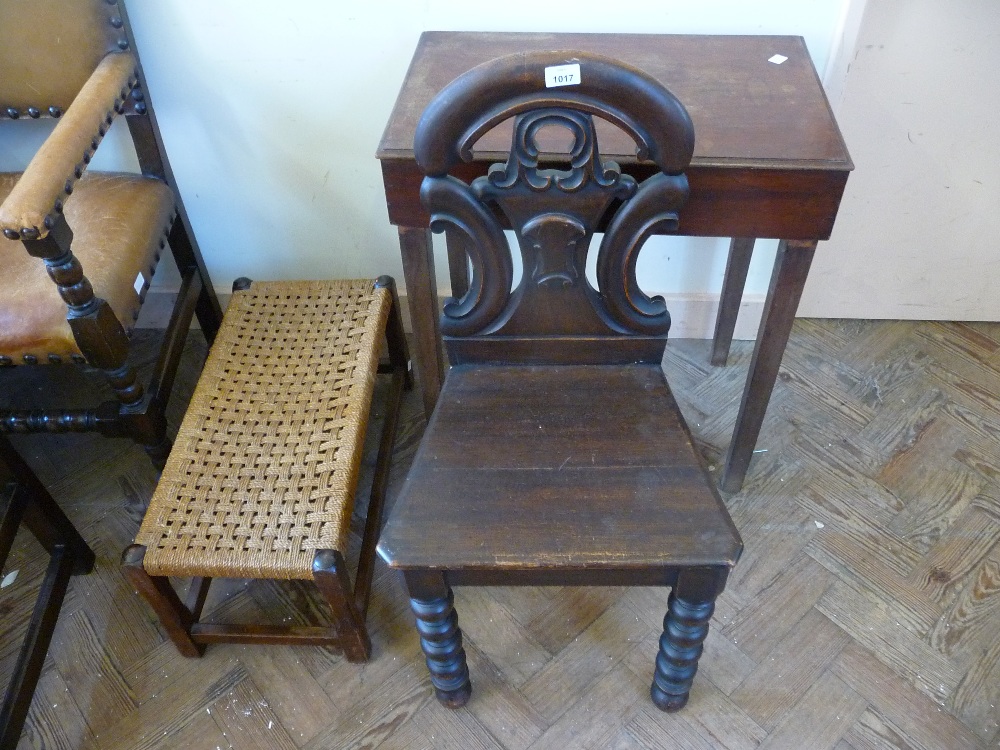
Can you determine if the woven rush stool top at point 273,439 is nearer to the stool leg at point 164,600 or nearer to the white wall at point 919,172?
the stool leg at point 164,600

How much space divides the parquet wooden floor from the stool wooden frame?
Answer: 8 cm

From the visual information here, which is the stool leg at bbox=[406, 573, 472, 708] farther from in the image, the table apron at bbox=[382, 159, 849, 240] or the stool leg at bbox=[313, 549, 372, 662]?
the table apron at bbox=[382, 159, 849, 240]

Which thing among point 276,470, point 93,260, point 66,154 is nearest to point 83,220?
point 93,260

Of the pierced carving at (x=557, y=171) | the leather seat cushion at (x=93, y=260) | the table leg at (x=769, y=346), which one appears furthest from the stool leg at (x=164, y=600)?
the table leg at (x=769, y=346)

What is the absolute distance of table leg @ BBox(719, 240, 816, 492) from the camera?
1.05 meters

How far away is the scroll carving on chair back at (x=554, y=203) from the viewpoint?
807mm

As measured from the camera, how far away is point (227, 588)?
4.31 feet

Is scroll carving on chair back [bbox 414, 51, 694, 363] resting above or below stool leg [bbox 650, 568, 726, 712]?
above

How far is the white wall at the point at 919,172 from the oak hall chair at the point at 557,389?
0.63m

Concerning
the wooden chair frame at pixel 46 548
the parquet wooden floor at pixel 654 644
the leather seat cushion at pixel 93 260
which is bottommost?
the parquet wooden floor at pixel 654 644

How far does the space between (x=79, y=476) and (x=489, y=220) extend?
1.02 m

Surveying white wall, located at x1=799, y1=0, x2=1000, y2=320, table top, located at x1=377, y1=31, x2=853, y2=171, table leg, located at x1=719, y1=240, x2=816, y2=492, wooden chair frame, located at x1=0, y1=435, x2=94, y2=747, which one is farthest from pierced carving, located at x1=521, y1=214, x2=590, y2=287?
wooden chair frame, located at x1=0, y1=435, x2=94, y2=747

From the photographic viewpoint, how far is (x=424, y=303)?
1156 millimetres

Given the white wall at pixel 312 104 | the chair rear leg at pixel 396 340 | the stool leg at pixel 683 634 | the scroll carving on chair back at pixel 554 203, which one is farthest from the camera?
the chair rear leg at pixel 396 340
